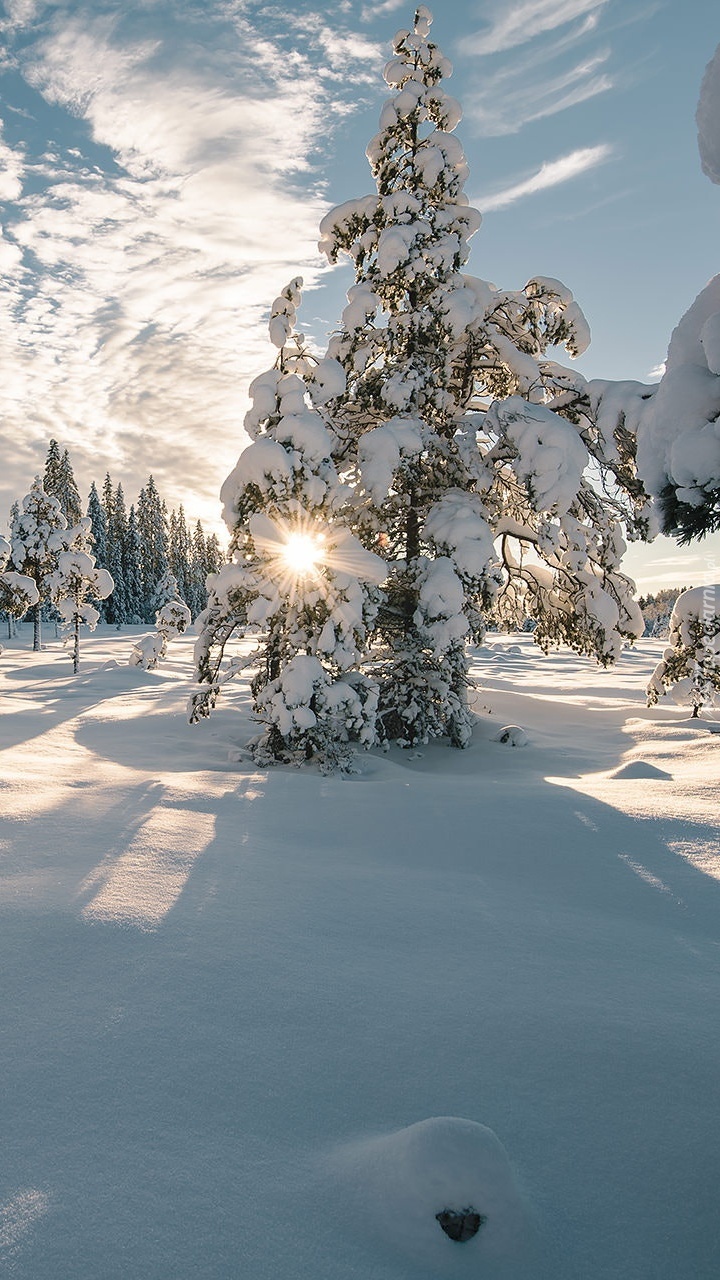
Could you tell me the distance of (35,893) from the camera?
3.37 metres

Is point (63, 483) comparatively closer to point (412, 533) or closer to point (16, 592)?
point (16, 592)

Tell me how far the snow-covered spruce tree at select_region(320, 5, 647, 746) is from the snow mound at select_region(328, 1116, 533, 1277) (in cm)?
683

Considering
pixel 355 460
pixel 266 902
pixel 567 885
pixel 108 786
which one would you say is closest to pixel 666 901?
pixel 567 885

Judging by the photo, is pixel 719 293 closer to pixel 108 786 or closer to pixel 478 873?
pixel 478 873

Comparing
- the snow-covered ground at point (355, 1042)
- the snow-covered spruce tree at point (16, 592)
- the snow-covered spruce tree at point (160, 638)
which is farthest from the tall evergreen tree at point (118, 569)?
the snow-covered ground at point (355, 1042)

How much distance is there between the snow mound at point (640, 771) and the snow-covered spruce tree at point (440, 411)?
216 centimetres

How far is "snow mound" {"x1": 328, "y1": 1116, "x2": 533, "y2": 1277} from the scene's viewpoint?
1.65 metres

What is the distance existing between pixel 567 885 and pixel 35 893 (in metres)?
3.10

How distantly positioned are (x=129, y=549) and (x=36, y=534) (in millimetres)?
33470

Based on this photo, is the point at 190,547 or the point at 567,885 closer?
the point at 567,885

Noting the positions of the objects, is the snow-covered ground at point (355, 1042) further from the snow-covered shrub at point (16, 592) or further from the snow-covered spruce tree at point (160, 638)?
the snow-covered shrub at point (16, 592)

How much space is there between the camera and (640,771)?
7.78m

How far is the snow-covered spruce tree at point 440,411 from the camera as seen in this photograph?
8.67 metres

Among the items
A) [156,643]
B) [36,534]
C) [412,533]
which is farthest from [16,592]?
[412,533]
